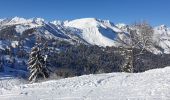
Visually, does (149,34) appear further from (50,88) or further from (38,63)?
(50,88)

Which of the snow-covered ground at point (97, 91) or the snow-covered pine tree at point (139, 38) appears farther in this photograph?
the snow-covered pine tree at point (139, 38)

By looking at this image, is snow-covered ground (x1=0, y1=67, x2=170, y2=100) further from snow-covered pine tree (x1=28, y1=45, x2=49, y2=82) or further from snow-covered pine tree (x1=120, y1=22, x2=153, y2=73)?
snow-covered pine tree (x1=28, y1=45, x2=49, y2=82)

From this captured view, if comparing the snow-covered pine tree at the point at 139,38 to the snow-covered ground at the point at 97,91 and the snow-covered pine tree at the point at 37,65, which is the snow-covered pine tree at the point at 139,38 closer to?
the snow-covered pine tree at the point at 37,65

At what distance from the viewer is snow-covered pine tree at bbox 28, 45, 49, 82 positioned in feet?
213

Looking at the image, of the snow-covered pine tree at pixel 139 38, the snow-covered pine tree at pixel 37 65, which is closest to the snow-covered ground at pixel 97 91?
the snow-covered pine tree at pixel 139 38

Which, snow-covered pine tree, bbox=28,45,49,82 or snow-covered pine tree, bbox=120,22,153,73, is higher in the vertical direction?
snow-covered pine tree, bbox=120,22,153,73

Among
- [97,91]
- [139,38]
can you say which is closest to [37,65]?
[139,38]

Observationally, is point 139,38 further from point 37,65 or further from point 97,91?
point 97,91

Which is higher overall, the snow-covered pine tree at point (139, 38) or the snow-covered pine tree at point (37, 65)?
the snow-covered pine tree at point (139, 38)

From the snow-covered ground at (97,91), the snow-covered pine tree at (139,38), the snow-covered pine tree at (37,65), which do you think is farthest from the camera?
the snow-covered pine tree at (37,65)

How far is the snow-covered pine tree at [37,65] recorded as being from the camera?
64.9m

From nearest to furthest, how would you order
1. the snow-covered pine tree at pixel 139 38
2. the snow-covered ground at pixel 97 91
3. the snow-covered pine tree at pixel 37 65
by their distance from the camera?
1. the snow-covered ground at pixel 97 91
2. the snow-covered pine tree at pixel 139 38
3. the snow-covered pine tree at pixel 37 65

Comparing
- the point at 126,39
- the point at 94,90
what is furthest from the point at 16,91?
the point at 126,39

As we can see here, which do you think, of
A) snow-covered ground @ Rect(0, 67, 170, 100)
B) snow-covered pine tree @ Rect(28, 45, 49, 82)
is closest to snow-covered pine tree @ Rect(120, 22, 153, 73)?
snow-covered pine tree @ Rect(28, 45, 49, 82)
